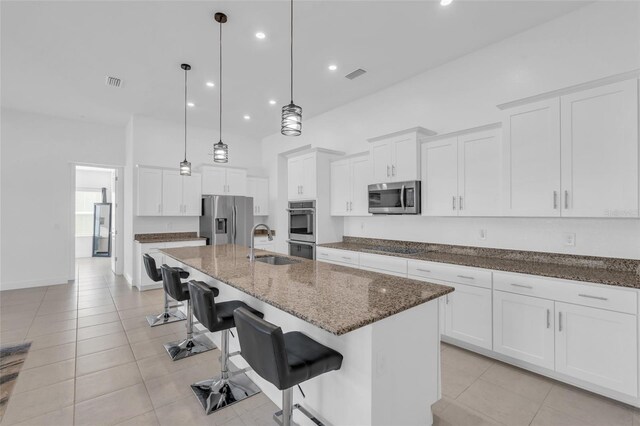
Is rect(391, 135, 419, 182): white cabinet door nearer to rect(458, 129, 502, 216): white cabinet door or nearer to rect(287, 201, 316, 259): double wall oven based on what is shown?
rect(458, 129, 502, 216): white cabinet door

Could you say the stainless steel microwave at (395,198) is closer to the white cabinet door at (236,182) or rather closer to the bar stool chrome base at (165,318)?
the bar stool chrome base at (165,318)

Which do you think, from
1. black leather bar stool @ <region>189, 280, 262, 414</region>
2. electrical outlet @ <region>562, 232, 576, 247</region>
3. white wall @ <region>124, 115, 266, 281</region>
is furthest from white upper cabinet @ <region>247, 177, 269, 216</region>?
electrical outlet @ <region>562, 232, 576, 247</region>

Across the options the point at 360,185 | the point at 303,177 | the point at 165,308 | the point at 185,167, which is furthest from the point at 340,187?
the point at 165,308

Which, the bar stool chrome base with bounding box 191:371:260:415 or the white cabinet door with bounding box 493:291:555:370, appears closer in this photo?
the bar stool chrome base with bounding box 191:371:260:415

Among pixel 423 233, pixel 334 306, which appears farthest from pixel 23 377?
pixel 423 233

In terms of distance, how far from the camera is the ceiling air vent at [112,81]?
13.5 feet

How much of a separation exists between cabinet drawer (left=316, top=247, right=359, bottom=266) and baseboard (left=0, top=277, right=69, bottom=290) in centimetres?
516

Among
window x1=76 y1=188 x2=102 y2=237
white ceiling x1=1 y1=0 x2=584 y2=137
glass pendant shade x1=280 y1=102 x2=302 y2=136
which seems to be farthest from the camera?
window x1=76 y1=188 x2=102 y2=237

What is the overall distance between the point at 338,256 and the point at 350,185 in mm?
1155

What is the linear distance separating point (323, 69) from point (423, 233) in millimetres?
2569

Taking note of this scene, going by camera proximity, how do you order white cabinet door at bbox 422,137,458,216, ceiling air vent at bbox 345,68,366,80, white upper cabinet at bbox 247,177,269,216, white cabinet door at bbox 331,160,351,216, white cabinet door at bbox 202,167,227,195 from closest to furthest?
white cabinet door at bbox 422,137,458,216
ceiling air vent at bbox 345,68,366,80
white cabinet door at bbox 331,160,351,216
white cabinet door at bbox 202,167,227,195
white upper cabinet at bbox 247,177,269,216

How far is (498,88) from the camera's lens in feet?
11.0

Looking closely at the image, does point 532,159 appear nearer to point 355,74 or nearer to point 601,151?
point 601,151

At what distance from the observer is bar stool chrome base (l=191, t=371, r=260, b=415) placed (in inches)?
87.4
